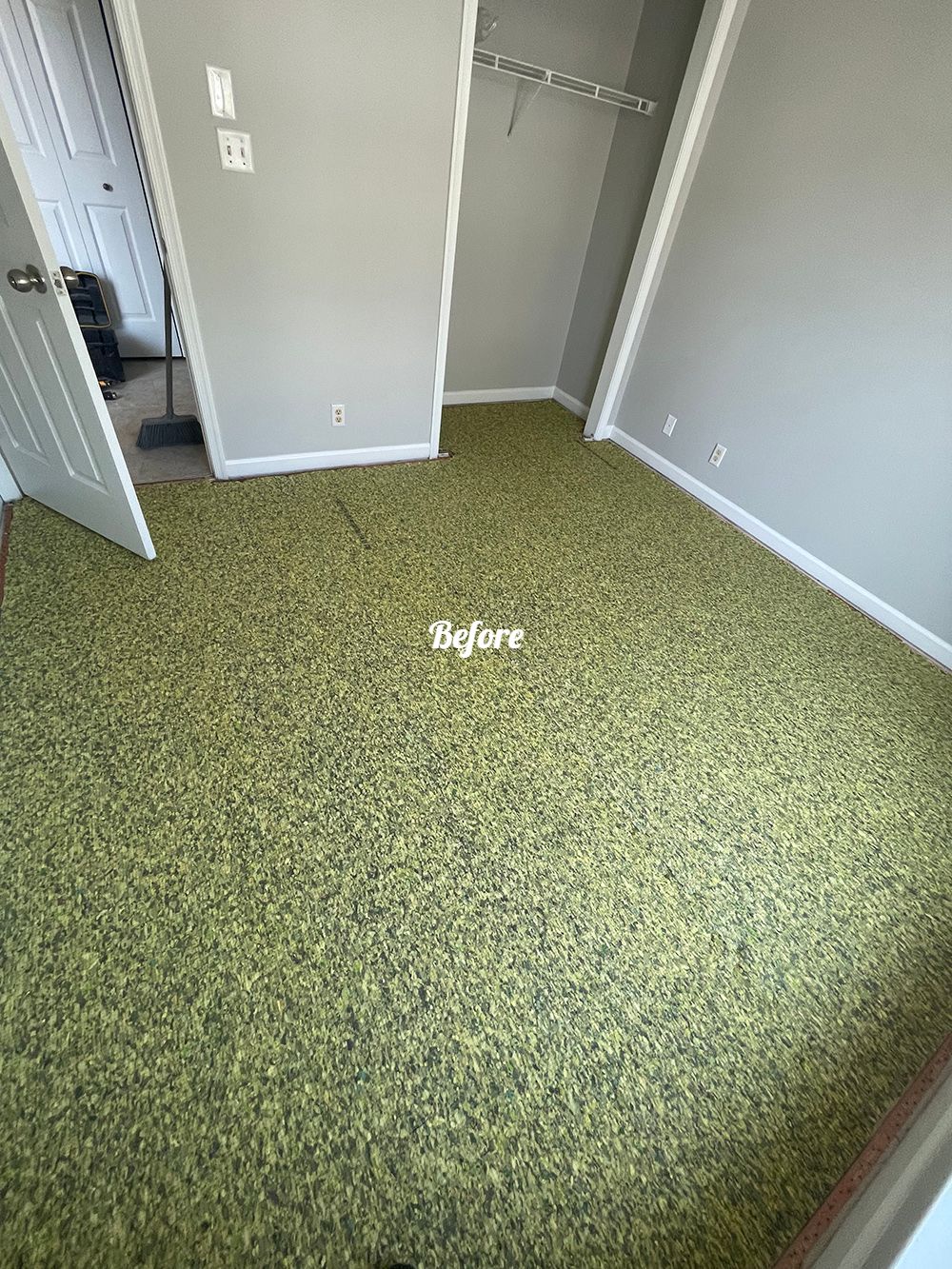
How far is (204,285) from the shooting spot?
2.13 m

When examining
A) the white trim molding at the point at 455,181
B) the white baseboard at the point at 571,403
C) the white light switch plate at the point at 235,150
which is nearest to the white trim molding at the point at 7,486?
the white light switch plate at the point at 235,150

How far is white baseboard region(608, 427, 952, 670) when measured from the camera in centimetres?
235

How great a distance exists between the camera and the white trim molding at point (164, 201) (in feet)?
5.47

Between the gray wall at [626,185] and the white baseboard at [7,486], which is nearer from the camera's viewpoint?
the white baseboard at [7,486]

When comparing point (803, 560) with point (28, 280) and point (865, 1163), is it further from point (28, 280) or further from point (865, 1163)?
point (28, 280)

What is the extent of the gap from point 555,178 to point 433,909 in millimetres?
3783

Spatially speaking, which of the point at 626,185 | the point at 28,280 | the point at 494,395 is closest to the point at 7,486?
the point at 28,280

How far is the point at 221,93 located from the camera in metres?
1.83

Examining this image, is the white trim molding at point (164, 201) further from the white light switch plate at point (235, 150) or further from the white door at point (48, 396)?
the white door at point (48, 396)

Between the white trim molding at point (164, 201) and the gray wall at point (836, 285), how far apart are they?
2363mm

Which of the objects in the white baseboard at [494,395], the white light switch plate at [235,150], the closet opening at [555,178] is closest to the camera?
the white light switch plate at [235,150]

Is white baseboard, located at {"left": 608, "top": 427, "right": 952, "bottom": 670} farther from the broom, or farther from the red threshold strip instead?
the broom

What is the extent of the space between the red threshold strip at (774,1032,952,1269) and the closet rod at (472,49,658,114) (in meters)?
3.87

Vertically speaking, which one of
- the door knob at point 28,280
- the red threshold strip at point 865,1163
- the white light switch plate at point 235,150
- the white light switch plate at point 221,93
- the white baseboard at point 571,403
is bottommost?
the white baseboard at point 571,403
